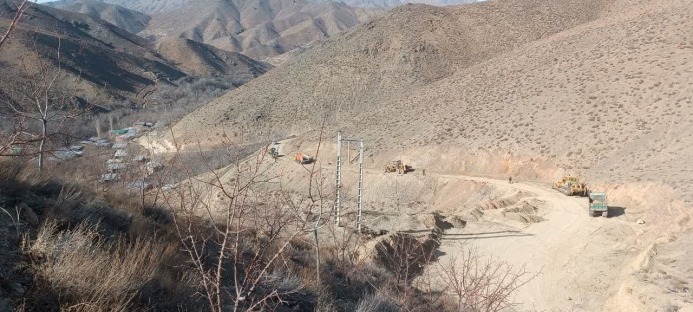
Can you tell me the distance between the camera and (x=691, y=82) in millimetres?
29438

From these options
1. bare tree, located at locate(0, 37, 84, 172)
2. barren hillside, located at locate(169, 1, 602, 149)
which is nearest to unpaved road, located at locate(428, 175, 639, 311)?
bare tree, located at locate(0, 37, 84, 172)

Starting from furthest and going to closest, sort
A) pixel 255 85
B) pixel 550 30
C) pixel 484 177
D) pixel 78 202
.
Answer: pixel 255 85, pixel 550 30, pixel 484 177, pixel 78 202

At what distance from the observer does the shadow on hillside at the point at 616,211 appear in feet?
74.1

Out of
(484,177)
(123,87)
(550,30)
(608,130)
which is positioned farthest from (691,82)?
(123,87)

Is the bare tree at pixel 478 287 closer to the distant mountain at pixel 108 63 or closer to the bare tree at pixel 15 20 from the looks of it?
the bare tree at pixel 15 20

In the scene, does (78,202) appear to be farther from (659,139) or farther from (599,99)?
(599,99)

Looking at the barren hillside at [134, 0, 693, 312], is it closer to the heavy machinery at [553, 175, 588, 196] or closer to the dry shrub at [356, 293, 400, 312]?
the heavy machinery at [553, 175, 588, 196]

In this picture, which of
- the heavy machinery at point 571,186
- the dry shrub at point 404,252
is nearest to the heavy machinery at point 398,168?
the heavy machinery at point 571,186

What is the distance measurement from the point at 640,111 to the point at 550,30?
3291 cm

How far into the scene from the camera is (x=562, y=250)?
19391mm

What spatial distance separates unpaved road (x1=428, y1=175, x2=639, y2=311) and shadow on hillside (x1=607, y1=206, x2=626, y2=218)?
0.15 metres

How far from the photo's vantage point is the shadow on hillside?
74.1ft

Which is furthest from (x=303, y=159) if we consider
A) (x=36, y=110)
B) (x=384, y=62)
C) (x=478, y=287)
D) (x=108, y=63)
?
(x=108, y=63)

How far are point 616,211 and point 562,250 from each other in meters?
5.76
